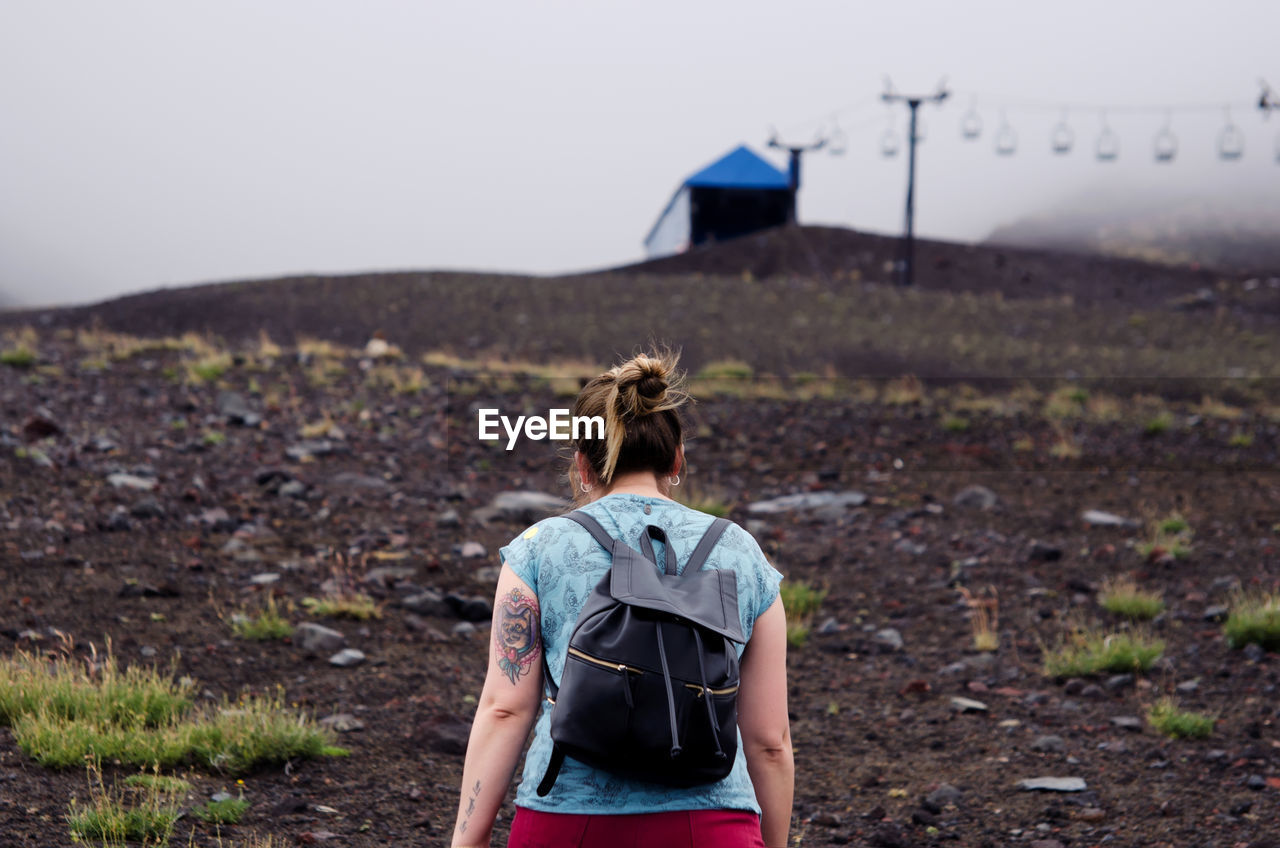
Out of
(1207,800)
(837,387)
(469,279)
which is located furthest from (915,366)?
(1207,800)

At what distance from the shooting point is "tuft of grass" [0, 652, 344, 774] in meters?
4.45

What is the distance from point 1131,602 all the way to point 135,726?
6560 millimetres

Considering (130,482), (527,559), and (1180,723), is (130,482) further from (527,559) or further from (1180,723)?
(1180,723)

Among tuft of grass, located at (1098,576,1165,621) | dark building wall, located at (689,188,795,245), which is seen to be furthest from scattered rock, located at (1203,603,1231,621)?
dark building wall, located at (689,188,795,245)

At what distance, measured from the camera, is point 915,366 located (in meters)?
25.6

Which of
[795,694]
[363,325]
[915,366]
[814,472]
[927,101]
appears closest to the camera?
[795,694]

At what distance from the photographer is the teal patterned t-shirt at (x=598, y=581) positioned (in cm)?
221

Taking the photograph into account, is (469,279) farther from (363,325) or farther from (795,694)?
(795,694)

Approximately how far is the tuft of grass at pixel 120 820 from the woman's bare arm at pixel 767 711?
2363 millimetres

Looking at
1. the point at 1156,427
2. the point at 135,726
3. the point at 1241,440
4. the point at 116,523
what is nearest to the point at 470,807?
the point at 135,726

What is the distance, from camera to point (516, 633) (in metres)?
2.38

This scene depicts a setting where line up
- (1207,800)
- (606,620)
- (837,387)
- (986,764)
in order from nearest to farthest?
1. (606,620)
2. (1207,800)
3. (986,764)
4. (837,387)

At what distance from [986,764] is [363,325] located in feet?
91.7

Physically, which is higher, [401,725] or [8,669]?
[8,669]
